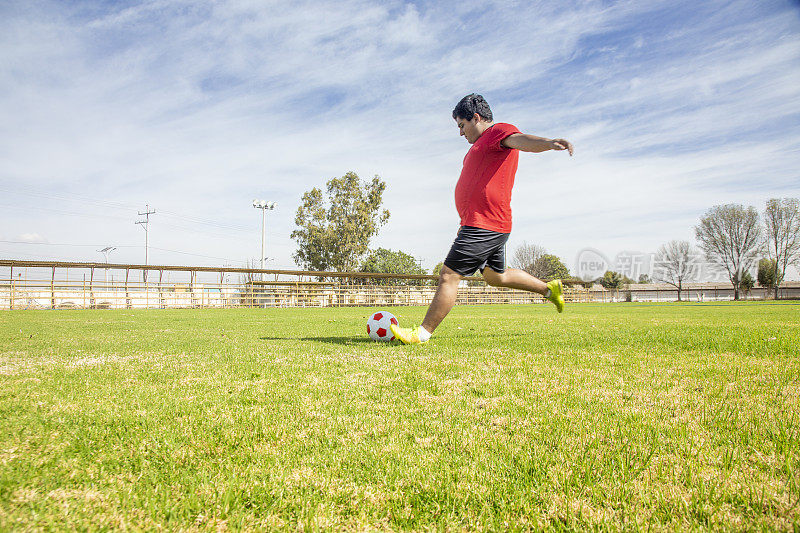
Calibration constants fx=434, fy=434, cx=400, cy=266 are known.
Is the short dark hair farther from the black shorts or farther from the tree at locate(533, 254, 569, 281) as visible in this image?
the tree at locate(533, 254, 569, 281)

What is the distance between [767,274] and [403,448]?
73.8 metres

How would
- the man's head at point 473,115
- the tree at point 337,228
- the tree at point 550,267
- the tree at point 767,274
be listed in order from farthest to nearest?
the tree at point 550,267 → the tree at point 767,274 → the tree at point 337,228 → the man's head at point 473,115

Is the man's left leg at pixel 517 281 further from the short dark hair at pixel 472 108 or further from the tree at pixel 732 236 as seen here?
the tree at pixel 732 236

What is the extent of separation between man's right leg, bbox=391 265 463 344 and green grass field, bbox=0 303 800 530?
3.95ft

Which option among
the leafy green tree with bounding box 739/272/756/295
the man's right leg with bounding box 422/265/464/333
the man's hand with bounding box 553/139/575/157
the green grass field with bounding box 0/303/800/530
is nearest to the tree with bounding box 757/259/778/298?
the leafy green tree with bounding box 739/272/756/295

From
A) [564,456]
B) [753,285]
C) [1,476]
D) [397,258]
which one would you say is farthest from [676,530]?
[753,285]

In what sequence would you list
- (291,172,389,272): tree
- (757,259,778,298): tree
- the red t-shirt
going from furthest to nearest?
1. (757,259,778,298): tree
2. (291,172,389,272): tree
3. the red t-shirt

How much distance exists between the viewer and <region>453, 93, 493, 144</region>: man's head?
4508mm

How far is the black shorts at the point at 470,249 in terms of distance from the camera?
4.21 metres

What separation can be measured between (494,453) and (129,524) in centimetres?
109

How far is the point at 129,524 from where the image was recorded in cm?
109

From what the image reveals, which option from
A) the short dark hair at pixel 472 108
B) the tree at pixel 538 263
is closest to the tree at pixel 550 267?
the tree at pixel 538 263

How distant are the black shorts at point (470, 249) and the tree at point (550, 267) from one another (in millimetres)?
59684

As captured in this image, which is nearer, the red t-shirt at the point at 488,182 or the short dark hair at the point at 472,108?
the red t-shirt at the point at 488,182
